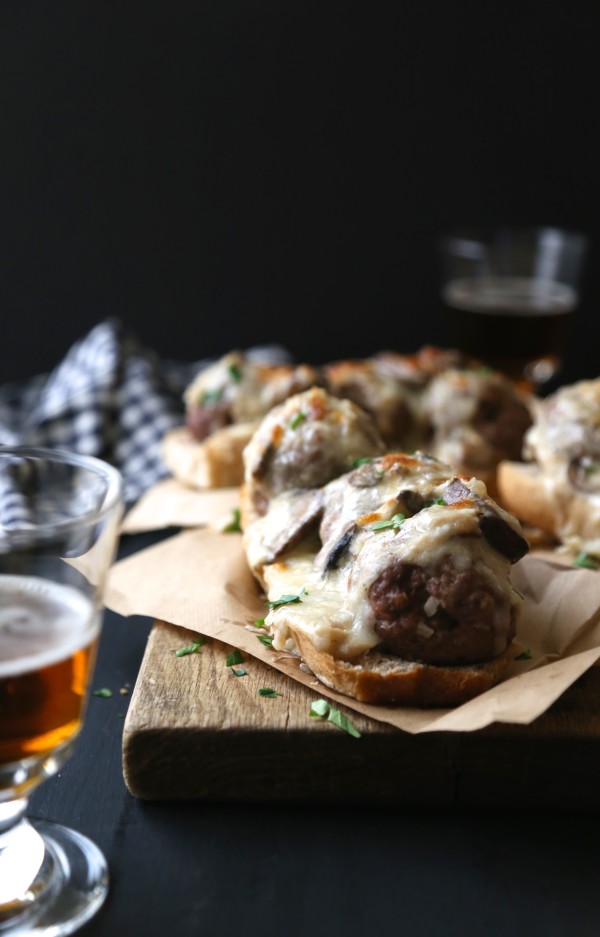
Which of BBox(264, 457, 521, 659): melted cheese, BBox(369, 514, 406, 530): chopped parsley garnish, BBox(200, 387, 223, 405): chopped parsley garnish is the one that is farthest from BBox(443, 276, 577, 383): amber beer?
BBox(369, 514, 406, 530): chopped parsley garnish

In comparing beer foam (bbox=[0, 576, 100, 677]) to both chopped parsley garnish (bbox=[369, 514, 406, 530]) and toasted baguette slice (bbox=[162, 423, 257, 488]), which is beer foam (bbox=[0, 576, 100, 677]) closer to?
chopped parsley garnish (bbox=[369, 514, 406, 530])

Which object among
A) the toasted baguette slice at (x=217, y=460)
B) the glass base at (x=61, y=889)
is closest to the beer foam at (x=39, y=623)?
the glass base at (x=61, y=889)

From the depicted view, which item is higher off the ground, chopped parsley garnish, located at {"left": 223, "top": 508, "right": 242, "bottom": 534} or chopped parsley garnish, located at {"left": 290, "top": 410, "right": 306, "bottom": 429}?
chopped parsley garnish, located at {"left": 290, "top": 410, "right": 306, "bottom": 429}

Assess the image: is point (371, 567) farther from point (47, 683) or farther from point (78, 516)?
point (47, 683)

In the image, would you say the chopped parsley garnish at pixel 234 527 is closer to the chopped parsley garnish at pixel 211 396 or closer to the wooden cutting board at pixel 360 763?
the chopped parsley garnish at pixel 211 396

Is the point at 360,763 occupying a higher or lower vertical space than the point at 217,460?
higher

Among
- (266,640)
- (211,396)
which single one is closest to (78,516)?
(266,640)

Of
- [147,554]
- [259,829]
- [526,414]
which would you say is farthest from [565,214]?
[259,829]
